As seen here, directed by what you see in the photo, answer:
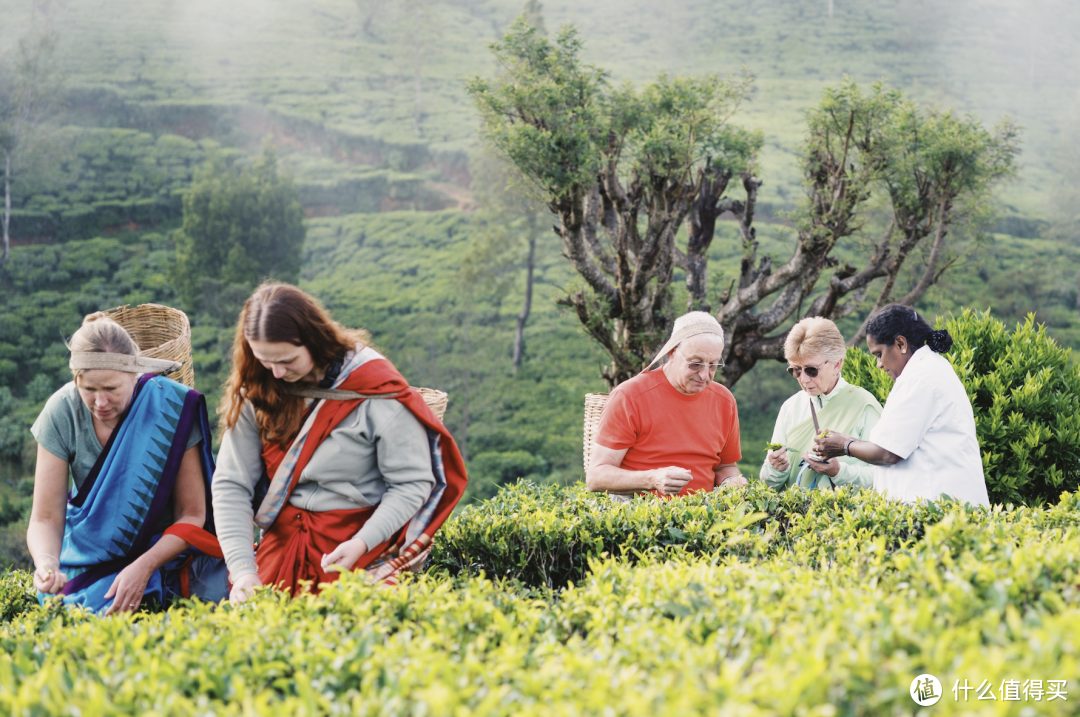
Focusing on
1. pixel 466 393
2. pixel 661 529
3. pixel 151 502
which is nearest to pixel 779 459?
pixel 661 529

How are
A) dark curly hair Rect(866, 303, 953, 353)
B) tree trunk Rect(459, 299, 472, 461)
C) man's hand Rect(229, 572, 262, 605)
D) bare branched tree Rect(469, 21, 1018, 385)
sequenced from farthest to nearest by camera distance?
tree trunk Rect(459, 299, 472, 461) → bare branched tree Rect(469, 21, 1018, 385) → dark curly hair Rect(866, 303, 953, 353) → man's hand Rect(229, 572, 262, 605)

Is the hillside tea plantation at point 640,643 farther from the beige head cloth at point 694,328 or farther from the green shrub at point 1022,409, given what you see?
the green shrub at point 1022,409

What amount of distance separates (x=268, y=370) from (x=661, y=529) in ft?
5.71

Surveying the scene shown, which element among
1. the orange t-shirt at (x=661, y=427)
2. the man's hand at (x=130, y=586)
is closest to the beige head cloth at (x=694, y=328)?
the orange t-shirt at (x=661, y=427)

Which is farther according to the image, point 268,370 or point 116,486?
point 116,486

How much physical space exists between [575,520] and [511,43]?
22.6 ft

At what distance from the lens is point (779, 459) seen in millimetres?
3855

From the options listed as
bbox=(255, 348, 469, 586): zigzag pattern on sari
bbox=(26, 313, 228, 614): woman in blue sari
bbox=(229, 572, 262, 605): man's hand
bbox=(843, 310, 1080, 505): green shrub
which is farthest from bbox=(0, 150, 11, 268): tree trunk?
bbox=(843, 310, 1080, 505): green shrub

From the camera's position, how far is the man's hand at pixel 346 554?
8.33ft

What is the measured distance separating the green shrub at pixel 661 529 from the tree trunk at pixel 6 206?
32.0m

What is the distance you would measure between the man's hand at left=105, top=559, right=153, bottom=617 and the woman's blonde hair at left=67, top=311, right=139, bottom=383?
84 centimetres

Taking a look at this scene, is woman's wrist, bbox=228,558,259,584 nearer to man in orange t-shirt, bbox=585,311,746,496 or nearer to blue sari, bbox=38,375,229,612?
blue sari, bbox=38,375,229,612

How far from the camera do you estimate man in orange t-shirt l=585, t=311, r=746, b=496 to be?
3.73 metres

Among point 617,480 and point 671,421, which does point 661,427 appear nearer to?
point 671,421
